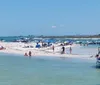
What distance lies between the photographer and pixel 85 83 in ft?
79.7

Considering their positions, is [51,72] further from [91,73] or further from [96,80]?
[96,80]

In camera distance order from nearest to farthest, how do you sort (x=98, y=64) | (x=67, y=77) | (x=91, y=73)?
(x=67, y=77) → (x=91, y=73) → (x=98, y=64)

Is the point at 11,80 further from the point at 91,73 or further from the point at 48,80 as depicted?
the point at 91,73

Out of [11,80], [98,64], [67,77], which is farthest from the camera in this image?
[98,64]

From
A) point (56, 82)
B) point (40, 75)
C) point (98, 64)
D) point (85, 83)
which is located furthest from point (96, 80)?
point (98, 64)

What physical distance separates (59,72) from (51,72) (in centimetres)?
76

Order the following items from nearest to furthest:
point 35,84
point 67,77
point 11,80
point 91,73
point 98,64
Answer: point 35,84 < point 11,80 < point 67,77 < point 91,73 < point 98,64

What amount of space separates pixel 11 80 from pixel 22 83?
1787mm

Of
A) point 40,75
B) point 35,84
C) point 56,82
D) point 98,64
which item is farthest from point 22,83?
point 98,64

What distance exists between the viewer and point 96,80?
2581 cm

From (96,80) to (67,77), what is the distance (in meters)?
2.64

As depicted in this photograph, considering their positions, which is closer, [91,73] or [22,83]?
[22,83]

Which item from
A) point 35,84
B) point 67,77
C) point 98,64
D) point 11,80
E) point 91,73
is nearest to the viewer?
point 35,84

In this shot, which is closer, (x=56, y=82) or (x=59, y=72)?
(x=56, y=82)
